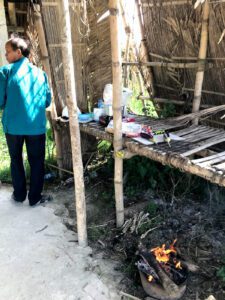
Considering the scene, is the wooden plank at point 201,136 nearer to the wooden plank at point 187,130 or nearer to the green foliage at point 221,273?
the wooden plank at point 187,130

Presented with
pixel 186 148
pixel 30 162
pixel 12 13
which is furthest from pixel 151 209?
pixel 12 13

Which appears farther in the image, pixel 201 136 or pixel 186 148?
pixel 201 136

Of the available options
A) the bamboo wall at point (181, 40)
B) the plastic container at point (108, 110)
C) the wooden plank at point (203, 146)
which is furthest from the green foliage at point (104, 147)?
the wooden plank at point (203, 146)

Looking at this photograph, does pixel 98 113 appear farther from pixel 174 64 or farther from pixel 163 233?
pixel 163 233

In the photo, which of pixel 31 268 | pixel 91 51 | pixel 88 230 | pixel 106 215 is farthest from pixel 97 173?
pixel 31 268

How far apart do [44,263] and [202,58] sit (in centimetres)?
232

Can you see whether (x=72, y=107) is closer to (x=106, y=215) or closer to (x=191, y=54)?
(x=106, y=215)

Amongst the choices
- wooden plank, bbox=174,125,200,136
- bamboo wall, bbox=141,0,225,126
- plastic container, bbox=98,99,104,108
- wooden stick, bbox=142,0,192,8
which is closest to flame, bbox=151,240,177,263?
wooden plank, bbox=174,125,200,136

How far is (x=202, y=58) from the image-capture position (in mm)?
3176

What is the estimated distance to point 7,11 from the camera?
704 cm

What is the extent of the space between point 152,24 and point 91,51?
752 mm

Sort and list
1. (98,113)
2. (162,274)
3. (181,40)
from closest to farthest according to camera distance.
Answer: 1. (162,274)
2. (181,40)
3. (98,113)

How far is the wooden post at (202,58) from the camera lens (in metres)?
3.03

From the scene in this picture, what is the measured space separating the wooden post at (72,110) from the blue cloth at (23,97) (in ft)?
2.40
